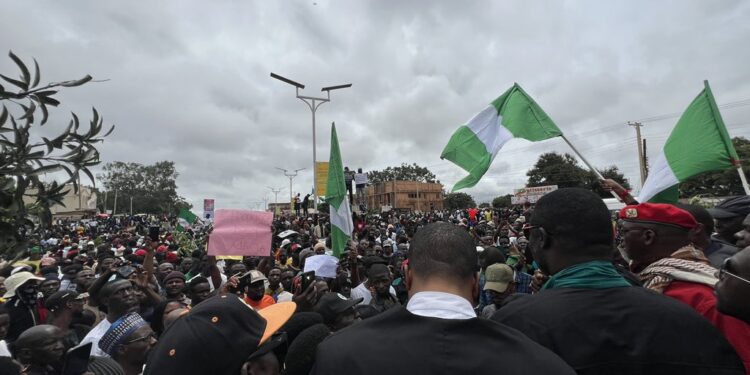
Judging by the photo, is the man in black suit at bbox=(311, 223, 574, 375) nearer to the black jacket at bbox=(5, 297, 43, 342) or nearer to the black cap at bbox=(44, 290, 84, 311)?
the black cap at bbox=(44, 290, 84, 311)

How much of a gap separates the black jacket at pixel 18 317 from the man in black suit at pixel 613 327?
5.14m

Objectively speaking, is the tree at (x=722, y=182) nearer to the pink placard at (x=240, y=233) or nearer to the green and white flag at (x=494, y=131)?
the green and white flag at (x=494, y=131)

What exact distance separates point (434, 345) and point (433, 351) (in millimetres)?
17

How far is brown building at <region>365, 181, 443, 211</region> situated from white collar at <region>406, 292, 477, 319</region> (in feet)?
248

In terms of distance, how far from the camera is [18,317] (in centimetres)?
462

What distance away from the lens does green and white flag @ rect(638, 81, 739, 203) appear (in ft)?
14.6

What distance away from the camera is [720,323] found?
176 centimetres

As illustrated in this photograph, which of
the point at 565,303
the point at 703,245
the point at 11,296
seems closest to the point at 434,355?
the point at 565,303

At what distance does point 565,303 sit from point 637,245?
996 mm

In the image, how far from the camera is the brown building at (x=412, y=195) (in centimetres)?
7869

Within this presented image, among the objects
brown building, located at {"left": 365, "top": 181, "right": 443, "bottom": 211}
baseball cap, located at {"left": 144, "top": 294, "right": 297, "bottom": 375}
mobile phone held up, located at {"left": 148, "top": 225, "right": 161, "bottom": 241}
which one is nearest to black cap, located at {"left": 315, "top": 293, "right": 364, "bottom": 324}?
baseball cap, located at {"left": 144, "top": 294, "right": 297, "bottom": 375}

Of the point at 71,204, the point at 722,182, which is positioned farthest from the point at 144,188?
the point at 722,182

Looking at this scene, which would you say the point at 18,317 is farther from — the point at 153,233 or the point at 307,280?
the point at 307,280

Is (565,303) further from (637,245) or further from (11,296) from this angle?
(11,296)
